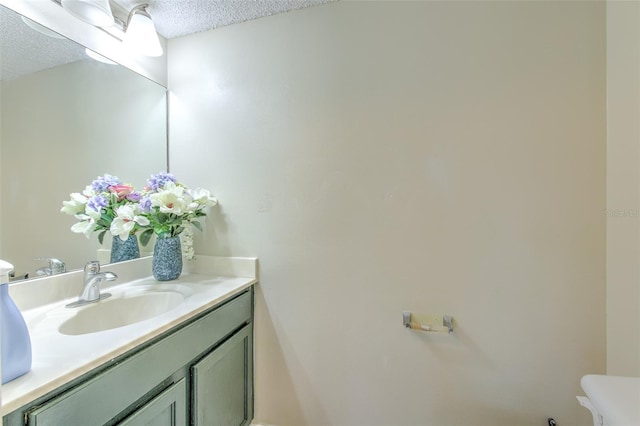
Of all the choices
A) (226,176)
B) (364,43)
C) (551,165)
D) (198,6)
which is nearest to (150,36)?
(198,6)

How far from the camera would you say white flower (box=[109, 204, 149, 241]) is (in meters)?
1.11

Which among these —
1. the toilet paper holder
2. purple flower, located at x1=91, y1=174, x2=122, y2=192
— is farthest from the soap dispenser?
the toilet paper holder

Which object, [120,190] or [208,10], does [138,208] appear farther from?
[208,10]

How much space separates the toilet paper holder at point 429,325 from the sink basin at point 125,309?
96cm

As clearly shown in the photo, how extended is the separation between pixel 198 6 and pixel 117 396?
5.19 feet

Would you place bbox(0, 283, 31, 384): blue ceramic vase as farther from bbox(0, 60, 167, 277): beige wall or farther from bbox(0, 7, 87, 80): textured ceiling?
bbox(0, 7, 87, 80): textured ceiling

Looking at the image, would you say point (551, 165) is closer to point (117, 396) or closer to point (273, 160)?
point (273, 160)

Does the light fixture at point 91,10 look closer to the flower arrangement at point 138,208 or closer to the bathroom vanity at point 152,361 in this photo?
the flower arrangement at point 138,208

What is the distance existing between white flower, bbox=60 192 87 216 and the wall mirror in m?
0.02

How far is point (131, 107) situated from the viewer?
1372 millimetres

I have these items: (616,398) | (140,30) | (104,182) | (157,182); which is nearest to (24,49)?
(140,30)

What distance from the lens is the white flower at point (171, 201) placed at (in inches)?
46.5

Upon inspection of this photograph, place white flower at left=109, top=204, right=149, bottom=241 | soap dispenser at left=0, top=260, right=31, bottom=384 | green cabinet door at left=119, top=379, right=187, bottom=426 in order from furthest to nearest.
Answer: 1. white flower at left=109, top=204, right=149, bottom=241
2. green cabinet door at left=119, top=379, right=187, bottom=426
3. soap dispenser at left=0, top=260, right=31, bottom=384

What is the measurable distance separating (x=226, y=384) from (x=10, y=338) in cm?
79
